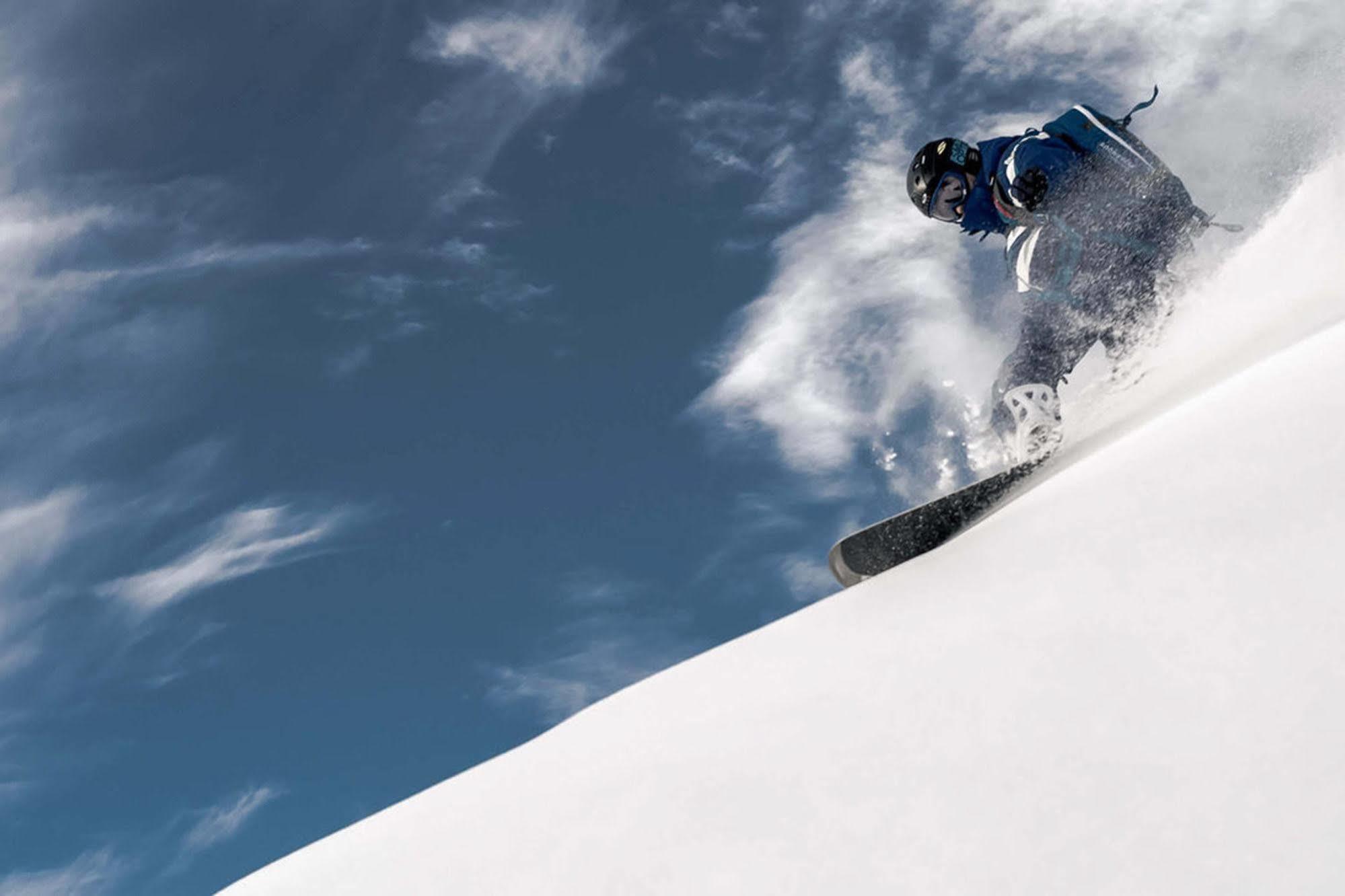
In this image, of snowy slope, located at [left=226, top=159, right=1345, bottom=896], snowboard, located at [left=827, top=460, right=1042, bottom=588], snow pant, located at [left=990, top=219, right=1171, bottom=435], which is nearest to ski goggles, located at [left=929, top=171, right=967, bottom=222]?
snow pant, located at [left=990, top=219, right=1171, bottom=435]

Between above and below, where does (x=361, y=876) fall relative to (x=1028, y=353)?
below

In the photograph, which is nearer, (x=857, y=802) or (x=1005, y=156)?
(x=857, y=802)

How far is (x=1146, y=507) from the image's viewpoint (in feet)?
8.73

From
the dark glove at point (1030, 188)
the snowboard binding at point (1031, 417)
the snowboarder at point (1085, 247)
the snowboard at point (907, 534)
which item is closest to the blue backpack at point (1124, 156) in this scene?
the snowboarder at point (1085, 247)

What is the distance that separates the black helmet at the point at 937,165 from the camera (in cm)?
827

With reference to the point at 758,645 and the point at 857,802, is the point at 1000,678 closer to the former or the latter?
the point at 857,802

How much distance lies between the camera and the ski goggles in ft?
27.2

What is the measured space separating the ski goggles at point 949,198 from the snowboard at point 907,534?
4867mm

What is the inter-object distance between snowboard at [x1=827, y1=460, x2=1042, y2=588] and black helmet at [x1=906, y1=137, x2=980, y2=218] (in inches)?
193

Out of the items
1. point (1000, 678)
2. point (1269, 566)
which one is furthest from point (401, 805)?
point (1269, 566)

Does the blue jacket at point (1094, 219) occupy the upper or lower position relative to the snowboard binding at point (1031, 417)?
upper

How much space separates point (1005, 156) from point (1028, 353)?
1.60 m

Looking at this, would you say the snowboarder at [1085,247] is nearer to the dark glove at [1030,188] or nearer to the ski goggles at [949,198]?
the dark glove at [1030,188]

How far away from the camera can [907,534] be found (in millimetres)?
3885
